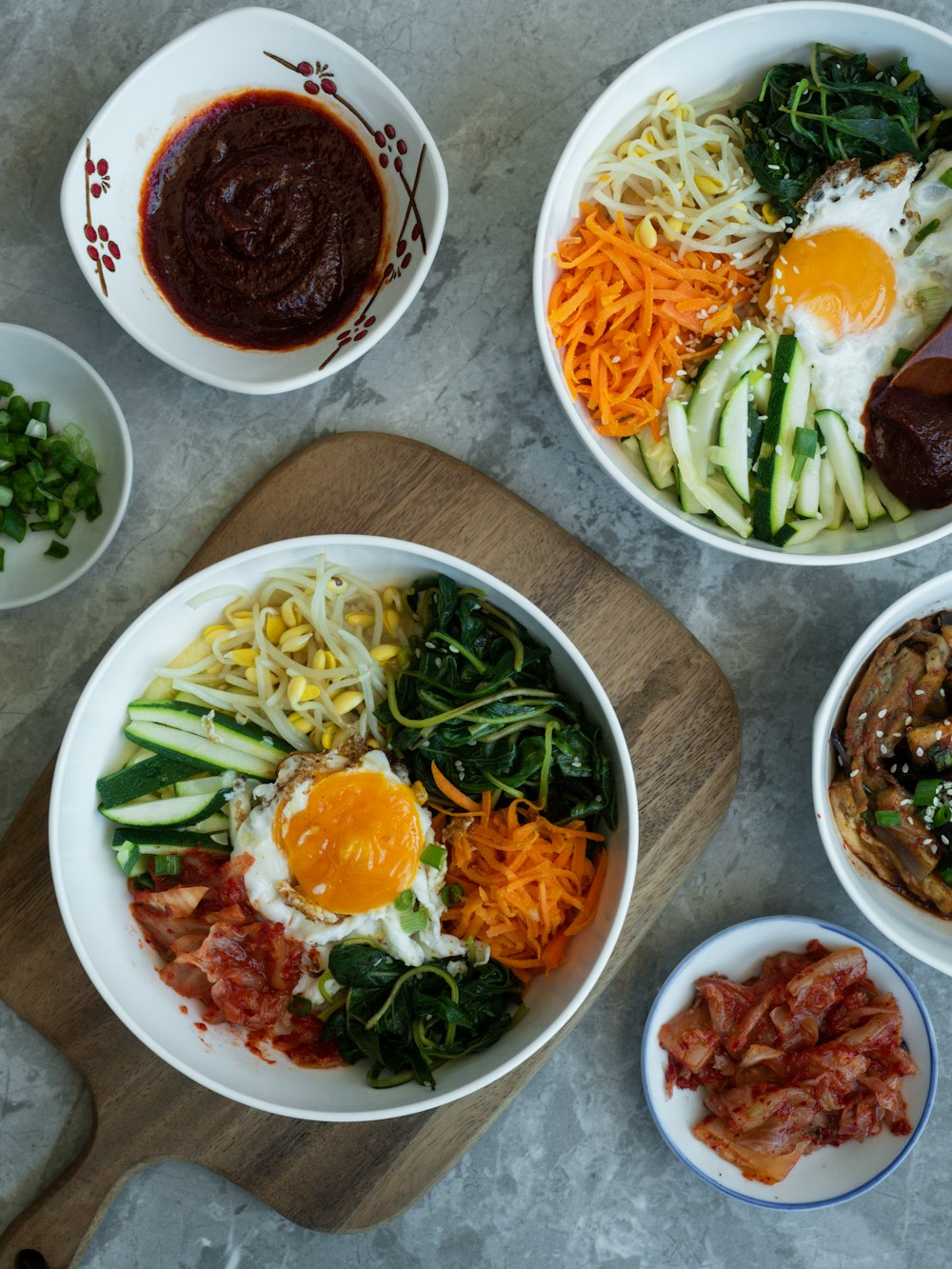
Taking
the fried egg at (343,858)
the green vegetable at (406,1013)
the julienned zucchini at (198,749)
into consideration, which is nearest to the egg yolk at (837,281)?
the fried egg at (343,858)

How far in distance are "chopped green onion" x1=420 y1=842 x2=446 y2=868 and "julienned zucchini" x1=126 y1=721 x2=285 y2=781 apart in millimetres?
575

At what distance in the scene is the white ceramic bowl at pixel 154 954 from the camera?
284 centimetres

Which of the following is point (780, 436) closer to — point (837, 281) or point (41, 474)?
point (837, 281)

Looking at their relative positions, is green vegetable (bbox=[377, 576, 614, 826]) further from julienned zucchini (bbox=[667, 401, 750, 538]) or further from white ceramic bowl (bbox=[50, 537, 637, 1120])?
julienned zucchini (bbox=[667, 401, 750, 538])

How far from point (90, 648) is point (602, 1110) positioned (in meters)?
2.56

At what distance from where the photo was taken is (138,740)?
301 cm

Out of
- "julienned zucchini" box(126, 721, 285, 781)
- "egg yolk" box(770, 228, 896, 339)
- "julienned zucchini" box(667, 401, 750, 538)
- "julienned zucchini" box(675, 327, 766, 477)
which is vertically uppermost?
"egg yolk" box(770, 228, 896, 339)

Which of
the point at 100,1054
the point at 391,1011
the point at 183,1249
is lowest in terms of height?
the point at 183,1249

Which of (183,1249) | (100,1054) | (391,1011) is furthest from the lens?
(183,1249)

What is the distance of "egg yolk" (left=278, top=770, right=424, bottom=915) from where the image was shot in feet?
9.63

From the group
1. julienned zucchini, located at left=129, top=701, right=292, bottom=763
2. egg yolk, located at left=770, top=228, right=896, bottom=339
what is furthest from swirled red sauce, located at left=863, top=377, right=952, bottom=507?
julienned zucchini, located at left=129, top=701, right=292, bottom=763

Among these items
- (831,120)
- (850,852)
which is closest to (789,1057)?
(850,852)

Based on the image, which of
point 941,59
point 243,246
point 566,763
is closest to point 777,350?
point 941,59

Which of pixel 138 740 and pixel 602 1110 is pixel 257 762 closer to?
pixel 138 740
